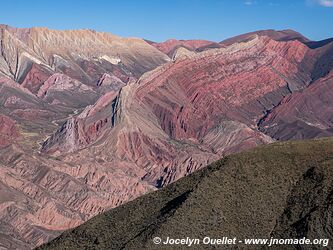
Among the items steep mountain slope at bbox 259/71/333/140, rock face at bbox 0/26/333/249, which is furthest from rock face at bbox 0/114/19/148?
steep mountain slope at bbox 259/71/333/140

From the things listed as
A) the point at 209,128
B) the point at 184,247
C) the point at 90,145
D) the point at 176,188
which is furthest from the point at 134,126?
the point at 184,247

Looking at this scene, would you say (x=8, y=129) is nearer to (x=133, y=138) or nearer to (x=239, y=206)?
(x=133, y=138)

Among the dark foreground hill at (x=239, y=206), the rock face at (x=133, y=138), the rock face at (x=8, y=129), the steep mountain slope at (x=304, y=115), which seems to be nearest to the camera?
the dark foreground hill at (x=239, y=206)

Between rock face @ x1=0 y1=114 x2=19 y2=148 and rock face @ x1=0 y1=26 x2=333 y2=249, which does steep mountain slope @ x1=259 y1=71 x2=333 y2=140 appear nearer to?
rock face @ x1=0 y1=26 x2=333 y2=249

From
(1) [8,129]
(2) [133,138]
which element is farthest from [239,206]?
(1) [8,129]

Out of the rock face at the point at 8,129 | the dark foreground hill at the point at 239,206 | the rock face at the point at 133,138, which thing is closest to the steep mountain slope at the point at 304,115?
the rock face at the point at 133,138

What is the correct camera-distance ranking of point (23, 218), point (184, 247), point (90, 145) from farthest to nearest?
point (90, 145), point (23, 218), point (184, 247)

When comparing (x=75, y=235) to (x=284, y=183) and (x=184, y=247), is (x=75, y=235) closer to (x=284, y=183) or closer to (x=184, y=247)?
(x=184, y=247)

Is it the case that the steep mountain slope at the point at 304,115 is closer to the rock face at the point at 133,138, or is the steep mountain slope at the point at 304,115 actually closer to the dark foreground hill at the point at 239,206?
the rock face at the point at 133,138
